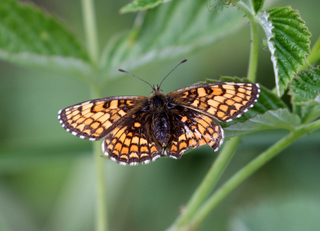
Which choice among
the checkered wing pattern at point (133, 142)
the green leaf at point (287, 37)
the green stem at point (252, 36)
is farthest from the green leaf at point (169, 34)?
the green leaf at point (287, 37)

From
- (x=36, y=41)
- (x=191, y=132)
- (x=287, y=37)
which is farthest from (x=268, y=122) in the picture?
(x=36, y=41)

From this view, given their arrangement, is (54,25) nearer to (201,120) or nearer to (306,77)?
(201,120)

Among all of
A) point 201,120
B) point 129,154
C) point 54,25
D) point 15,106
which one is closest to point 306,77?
point 201,120

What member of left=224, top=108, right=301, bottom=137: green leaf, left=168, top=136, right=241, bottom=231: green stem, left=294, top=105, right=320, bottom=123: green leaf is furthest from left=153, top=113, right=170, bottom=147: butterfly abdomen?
left=294, top=105, right=320, bottom=123: green leaf

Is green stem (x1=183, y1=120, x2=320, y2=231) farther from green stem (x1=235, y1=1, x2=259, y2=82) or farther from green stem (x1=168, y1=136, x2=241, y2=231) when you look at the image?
green stem (x1=235, y1=1, x2=259, y2=82)

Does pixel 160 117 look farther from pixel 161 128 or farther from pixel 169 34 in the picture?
pixel 169 34

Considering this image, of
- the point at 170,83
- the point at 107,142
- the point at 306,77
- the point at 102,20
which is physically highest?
the point at 102,20

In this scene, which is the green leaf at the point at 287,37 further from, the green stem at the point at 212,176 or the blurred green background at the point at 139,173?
the blurred green background at the point at 139,173
